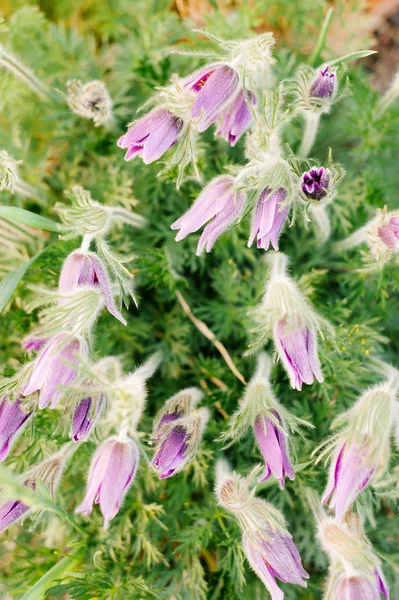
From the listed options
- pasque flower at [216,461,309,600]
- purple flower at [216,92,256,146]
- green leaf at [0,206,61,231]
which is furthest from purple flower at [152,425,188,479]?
purple flower at [216,92,256,146]

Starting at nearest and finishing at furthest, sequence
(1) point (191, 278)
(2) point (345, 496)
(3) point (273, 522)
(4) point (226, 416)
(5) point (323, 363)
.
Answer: (2) point (345, 496)
(3) point (273, 522)
(5) point (323, 363)
(4) point (226, 416)
(1) point (191, 278)

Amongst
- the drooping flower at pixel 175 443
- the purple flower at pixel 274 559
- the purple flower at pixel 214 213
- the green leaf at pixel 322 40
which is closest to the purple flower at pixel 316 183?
the purple flower at pixel 214 213

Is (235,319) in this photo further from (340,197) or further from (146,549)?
(146,549)

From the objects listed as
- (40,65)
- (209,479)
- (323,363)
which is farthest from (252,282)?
(40,65)

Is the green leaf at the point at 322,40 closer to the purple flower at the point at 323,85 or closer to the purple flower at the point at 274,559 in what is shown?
the purple flower at the point at 323,85

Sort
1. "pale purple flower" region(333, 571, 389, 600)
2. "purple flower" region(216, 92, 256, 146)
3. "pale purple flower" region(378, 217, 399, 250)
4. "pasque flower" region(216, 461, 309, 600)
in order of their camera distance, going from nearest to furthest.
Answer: "pale purple flower" region(333, 571, 389, 600), "pasque flower" region(216, 461, 309, 600), "pale purple flower" region(378, 217, 399, 250), "purple flower" region(216, 92, 256, 146)

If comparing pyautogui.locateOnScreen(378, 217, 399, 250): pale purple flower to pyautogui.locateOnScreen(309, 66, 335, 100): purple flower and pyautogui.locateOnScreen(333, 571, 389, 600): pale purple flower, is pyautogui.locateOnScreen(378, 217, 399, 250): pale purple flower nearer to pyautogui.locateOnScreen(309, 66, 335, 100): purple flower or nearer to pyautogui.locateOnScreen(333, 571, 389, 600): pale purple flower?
pyautogui.locateOnScreen(309, 66, 335, 100): purple flower
